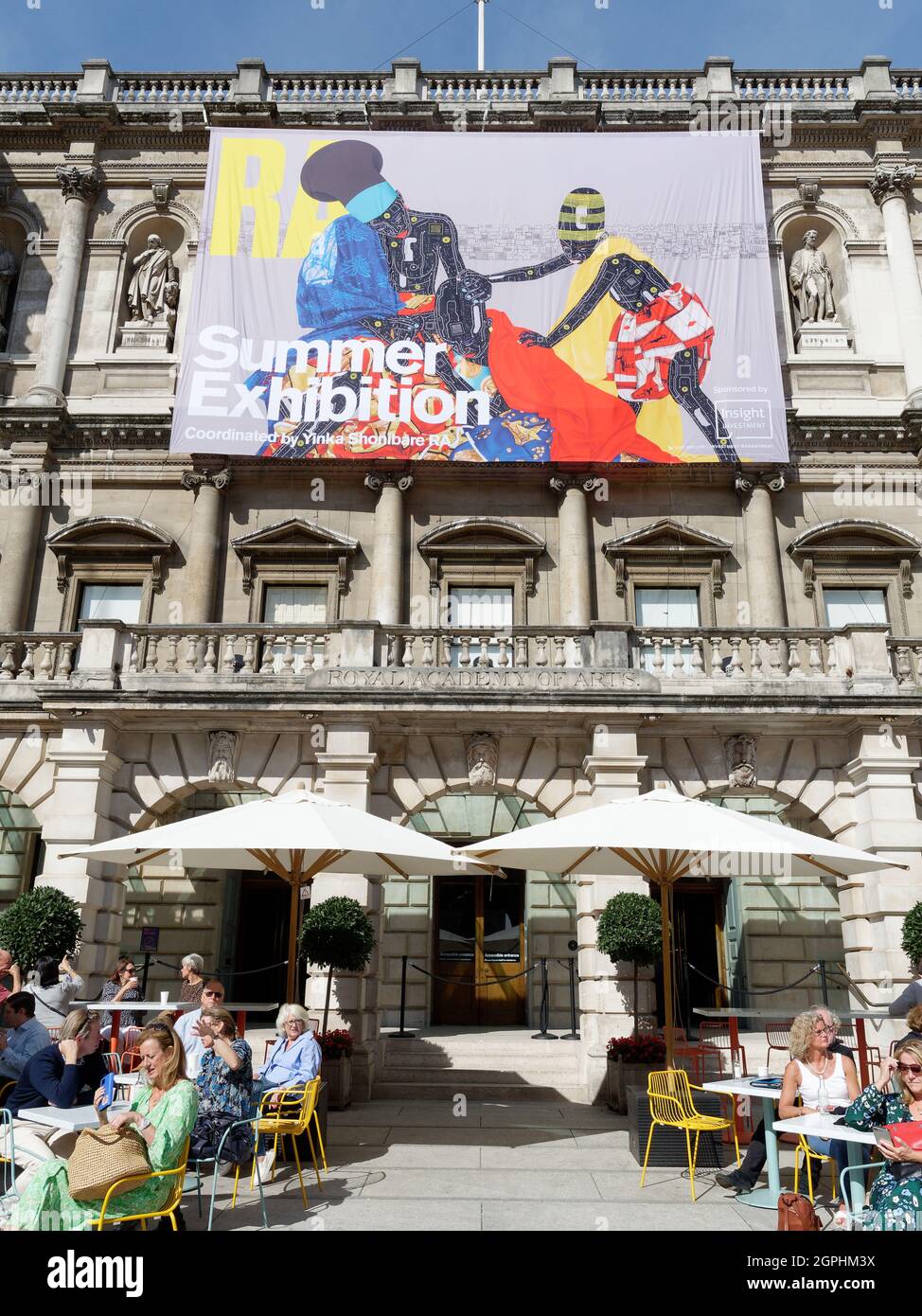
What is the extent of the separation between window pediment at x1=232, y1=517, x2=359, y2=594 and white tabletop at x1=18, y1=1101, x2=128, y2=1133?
13793 millimetres

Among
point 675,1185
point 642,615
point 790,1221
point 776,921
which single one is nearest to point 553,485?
point 642,615

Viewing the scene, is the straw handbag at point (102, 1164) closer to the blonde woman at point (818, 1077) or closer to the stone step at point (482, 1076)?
the blonde woman at point (818, 1077)

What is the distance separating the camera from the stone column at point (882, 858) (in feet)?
47.8

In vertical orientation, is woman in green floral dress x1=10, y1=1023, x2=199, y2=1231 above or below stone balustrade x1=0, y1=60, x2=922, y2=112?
below

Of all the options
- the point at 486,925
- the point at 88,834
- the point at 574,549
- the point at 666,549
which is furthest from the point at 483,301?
the point at 88,834

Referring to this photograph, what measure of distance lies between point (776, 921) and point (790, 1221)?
15140mm

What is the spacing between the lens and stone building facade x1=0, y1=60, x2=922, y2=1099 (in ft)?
51.4

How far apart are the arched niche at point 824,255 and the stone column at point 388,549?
388 inches

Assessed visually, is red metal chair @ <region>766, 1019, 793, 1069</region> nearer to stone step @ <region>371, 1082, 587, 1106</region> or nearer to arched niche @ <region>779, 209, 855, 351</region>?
stone step @ <region>371, 1082, 587, 1106</region>

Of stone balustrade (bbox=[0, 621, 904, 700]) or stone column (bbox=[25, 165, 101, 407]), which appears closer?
stone balustrade (bbox=[0, 621, 904, 700])

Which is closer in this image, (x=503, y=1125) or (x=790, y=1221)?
(x=790, y=1221)

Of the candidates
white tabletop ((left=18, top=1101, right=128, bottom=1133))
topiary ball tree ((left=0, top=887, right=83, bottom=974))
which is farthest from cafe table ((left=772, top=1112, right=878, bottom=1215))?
topiary ball tree ((left=0, top=887, right=83, bottom=974))
